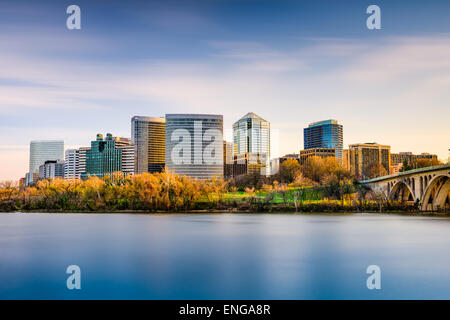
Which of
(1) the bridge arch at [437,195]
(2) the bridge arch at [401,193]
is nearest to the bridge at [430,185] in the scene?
(1) the bridge arch at [437,195]

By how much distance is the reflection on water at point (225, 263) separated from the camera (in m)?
22.3

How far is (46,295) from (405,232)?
39490mm

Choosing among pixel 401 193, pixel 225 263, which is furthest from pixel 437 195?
pixel 225 263

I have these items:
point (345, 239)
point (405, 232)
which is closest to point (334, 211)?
point (405, 232)

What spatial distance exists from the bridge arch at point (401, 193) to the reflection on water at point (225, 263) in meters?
42.3

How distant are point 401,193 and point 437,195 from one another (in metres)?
18.2

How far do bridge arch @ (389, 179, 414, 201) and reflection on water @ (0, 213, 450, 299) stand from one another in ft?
139

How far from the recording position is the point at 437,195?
75875 mm

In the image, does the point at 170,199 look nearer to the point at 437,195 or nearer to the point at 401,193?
the point at 437,195

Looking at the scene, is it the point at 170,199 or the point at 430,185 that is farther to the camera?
the point at 170,199
